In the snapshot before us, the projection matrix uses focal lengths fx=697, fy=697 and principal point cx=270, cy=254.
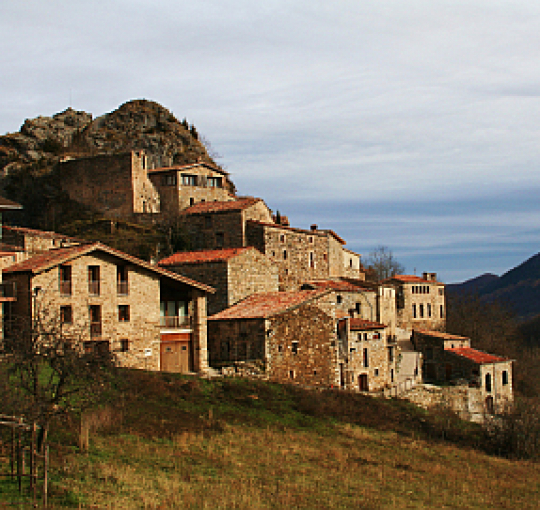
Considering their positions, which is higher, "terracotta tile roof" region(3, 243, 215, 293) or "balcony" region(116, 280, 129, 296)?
"terracotta tile roof" region(3, 243, 215, 293)

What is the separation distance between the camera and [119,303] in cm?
3406

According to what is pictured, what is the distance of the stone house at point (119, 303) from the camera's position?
103 feet

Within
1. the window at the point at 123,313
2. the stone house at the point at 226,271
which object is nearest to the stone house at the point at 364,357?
the stone house at the point at 226,271

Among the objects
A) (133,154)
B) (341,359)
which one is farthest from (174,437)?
(133,154)

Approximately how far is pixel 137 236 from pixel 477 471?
34.1m

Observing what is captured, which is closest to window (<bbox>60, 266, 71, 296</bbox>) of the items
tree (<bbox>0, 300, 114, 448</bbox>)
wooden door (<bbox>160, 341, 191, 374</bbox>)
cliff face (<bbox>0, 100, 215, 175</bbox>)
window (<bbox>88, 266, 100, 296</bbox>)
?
window (<bbox>88, 266, 100, 296</bbox>)

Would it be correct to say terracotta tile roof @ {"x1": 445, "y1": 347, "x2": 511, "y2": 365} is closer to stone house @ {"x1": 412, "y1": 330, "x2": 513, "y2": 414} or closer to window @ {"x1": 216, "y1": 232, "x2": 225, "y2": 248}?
stone house @ {"x1": 412, "y1": 330, "x2": 513, "y2": 414}

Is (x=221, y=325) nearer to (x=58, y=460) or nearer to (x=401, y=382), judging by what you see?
(x=401, y=382)

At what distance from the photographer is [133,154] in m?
57.6

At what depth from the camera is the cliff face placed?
6444 cm

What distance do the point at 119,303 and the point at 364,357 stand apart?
53.1 feet

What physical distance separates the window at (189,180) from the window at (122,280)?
26065mm

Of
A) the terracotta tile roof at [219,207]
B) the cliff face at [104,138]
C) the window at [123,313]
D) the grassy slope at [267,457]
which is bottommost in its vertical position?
the grassy slope at [267,457]

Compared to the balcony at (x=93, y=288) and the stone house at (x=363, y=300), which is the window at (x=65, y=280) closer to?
the balcony at (x=93, y=288)
